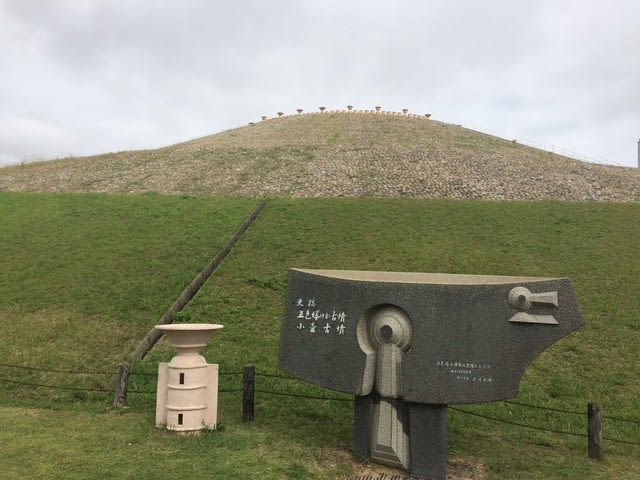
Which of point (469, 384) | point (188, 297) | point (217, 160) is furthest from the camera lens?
point (217, 160)

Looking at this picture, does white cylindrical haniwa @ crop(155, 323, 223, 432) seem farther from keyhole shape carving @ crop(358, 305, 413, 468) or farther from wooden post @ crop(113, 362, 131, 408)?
keyhole shape carving @ crop(358, 305, 413, 468)

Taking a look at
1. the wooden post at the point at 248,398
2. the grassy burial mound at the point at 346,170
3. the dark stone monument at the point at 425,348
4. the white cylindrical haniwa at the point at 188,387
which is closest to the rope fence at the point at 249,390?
the wooden post at the point at 248,398

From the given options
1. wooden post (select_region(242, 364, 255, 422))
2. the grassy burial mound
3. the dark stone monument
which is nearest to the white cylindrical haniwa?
wooden post (select_region(242, 364, 255, 422))

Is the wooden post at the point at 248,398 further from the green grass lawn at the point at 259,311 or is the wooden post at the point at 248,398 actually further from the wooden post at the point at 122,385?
the wooden post at the point at 122,385

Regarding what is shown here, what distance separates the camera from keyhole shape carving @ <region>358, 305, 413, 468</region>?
619cm

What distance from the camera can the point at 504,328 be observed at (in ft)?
19.6

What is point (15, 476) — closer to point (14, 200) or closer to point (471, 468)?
point (471, 468)

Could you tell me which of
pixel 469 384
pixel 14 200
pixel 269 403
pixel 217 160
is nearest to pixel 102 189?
pixel 14 200

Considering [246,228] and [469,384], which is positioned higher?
[246,228]

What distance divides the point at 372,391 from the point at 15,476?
13.6ft

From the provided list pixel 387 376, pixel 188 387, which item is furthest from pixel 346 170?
pixel 387 376

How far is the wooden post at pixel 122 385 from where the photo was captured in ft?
28.4

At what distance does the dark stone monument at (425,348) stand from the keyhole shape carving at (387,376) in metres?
0.01

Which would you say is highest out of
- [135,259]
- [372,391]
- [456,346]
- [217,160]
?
[217,160]
